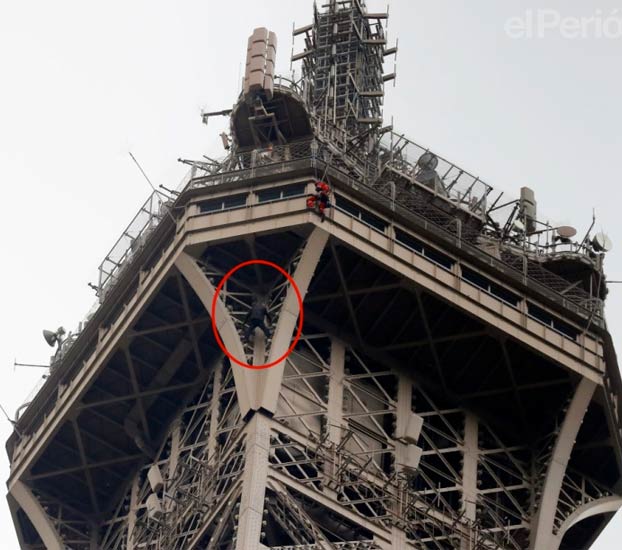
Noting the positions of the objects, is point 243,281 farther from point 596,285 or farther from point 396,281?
point 596,285

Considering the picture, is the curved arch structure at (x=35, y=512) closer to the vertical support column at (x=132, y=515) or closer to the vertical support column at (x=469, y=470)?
the vertical support column at (x=132, y=515)

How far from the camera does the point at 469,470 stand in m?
73.5

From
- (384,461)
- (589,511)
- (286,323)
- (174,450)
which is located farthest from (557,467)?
(174,450)

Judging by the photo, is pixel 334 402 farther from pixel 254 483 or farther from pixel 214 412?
pixel 254 483

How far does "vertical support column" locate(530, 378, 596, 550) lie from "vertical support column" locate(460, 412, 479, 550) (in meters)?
2.09

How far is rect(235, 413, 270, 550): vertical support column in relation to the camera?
64.1 meters

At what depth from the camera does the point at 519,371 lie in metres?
74.6

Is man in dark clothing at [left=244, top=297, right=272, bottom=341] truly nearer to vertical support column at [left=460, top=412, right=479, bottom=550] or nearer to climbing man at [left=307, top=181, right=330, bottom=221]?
climbing man at [left=307, top=181, right=330, bottom=221]

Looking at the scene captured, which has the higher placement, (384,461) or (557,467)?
(557,467)

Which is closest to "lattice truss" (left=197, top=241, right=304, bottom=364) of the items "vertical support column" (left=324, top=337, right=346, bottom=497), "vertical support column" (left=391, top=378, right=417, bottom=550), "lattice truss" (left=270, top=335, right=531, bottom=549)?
"lattice truss" (left=270, top=335, right=531, bottom=549)

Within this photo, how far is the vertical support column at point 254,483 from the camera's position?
210 feet

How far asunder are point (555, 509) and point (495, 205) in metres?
14.8

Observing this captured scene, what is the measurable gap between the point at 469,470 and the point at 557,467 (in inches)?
113

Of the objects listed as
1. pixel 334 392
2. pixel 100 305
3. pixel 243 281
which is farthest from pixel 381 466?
pixel 100 305
